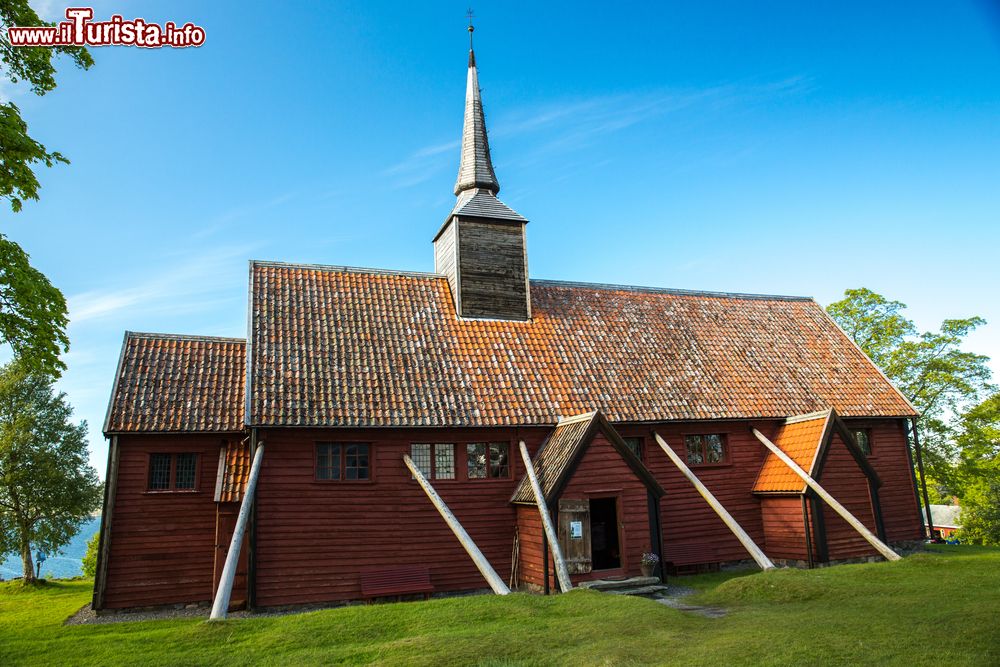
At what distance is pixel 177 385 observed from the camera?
60.6 ft

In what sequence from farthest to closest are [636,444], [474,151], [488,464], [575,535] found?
[474,151] < [636,444] < [488,464] < [575,535]

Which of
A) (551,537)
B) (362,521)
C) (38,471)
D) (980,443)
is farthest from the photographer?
(980,443)

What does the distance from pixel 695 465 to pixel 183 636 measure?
14.9 m

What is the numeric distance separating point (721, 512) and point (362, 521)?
9650mm

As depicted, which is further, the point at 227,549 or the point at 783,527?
the point at 783,527

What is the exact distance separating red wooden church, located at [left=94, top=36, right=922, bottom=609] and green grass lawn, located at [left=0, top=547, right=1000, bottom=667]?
3.12 m

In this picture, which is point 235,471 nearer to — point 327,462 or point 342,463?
point 327,462

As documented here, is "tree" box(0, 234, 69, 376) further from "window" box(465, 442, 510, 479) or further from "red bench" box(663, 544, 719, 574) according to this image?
"red bench" box(663, 544, 719, 574)

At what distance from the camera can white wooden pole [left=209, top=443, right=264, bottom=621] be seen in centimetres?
1298

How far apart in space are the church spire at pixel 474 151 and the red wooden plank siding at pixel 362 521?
33.9 feet

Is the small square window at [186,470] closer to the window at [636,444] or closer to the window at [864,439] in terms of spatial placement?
the window at [636,444]

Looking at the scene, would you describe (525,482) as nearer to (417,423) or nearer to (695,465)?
(417,423)

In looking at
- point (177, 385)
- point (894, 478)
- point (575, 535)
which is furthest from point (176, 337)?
point (894, 478)

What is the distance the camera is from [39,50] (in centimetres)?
1196
